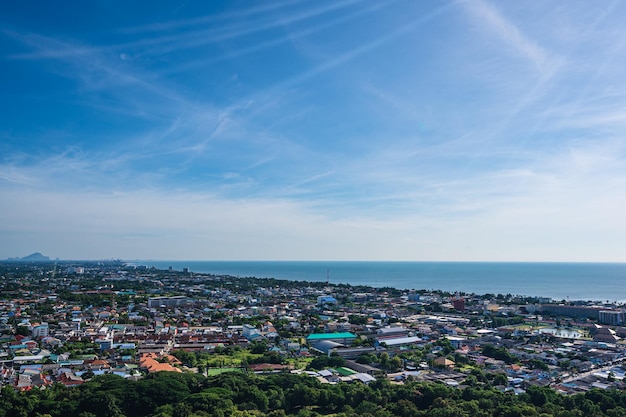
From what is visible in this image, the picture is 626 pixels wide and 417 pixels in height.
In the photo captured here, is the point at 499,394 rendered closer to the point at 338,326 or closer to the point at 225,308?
the point at 338,326

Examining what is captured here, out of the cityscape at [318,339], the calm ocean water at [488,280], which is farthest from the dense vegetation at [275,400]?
the calm ocean water at [488,280]

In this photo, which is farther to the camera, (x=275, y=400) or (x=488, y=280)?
(x=488, y=280)

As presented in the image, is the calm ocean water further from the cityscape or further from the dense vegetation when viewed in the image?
the dense vegetation

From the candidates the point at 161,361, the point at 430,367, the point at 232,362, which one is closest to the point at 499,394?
the point at 430,367

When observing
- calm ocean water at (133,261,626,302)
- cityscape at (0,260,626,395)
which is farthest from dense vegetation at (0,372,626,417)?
calm ocean water at (133,261,626,302)

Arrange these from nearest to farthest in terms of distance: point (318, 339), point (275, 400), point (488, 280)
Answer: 1. point (275, 400)
2. point (318, 339)
3. point (488, 280)

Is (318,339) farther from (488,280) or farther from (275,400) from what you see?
(488,280)

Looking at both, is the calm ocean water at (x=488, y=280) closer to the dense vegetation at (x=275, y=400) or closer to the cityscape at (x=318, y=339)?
the cityscape at (x=318, y=339)

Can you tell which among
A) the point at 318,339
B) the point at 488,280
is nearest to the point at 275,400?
the point at 318,339
